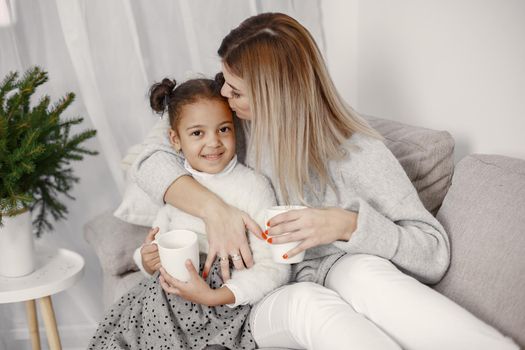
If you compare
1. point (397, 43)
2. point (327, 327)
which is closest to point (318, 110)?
point (327, 327)

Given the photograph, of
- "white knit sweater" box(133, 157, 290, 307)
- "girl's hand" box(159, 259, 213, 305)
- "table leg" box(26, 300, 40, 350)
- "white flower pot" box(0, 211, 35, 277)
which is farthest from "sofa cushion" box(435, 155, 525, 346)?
"table leg" box(26, 300, 40, 350)

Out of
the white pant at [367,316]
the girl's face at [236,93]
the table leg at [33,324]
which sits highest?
the girl's face at [236,93]

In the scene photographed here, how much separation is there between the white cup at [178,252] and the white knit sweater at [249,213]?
114 mm

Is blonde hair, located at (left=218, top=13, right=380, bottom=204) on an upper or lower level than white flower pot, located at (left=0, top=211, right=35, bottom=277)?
upper

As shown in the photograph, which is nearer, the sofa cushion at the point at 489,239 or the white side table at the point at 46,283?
the sofa cushion at the point at 489,239

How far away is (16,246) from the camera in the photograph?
1.55m

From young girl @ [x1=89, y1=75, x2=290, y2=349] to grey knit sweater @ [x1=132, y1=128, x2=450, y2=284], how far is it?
7 centimetres

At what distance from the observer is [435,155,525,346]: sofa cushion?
1.05m

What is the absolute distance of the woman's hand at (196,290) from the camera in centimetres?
119

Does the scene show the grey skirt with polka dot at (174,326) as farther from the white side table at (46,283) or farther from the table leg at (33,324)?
the table leg at (33,324)

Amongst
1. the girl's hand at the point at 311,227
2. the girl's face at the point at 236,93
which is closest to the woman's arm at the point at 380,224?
the girl's hand at the point at 311,227

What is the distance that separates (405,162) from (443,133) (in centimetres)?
13

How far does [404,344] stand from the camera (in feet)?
3.46

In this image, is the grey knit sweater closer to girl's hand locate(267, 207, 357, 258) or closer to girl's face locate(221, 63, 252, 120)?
girl's hand locate(267, 207, 357, 258)
